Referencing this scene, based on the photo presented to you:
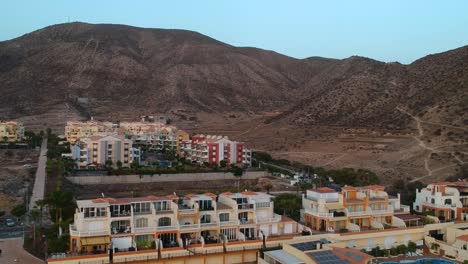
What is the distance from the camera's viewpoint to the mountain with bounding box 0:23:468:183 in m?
74.7

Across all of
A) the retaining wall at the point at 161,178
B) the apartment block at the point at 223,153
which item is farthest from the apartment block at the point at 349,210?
the apartment block at the point at 223,153

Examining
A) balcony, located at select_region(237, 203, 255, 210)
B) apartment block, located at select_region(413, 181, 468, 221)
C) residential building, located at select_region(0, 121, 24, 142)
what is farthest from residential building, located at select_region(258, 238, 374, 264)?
residential building, located at select_region(0, 121, 24, 142)

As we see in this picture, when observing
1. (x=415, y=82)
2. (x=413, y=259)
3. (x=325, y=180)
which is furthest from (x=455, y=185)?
(x=415, y=82)

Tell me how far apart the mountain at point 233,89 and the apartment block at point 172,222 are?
3186 cm

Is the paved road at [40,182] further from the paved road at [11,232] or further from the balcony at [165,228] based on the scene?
the balcony at [165,228]

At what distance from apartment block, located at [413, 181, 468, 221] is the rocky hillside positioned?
35.5 metres

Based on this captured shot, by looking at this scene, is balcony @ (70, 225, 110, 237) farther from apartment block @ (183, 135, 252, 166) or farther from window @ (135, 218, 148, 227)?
apartment block @ (183, 135, 252, 166)

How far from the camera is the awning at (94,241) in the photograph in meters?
25.2

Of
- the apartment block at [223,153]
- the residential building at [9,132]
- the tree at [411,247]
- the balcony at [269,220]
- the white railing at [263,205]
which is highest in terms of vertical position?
the residential building at [9,132]

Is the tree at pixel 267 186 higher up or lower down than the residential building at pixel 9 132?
lower down

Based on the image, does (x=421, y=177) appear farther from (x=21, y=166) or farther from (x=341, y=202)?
(x=21, y=166)

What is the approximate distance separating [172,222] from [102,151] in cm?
3616

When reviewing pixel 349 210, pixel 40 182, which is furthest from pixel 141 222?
pixel 40 182

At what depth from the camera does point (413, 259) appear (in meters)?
28.3
